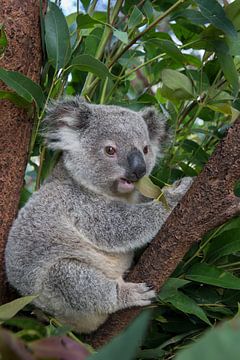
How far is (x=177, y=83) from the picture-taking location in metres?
2.71

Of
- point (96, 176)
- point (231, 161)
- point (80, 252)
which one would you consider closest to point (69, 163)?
point (96, 176)

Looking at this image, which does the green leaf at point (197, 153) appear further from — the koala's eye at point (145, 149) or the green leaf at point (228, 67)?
the green leaf at point (228, 67)

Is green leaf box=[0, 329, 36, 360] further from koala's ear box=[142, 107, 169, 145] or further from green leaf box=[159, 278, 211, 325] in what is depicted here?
koala's ear box=[142, 107, 169, 145]

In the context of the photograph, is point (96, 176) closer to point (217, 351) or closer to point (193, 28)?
point (193, 28)

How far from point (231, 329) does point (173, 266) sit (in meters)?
1.76

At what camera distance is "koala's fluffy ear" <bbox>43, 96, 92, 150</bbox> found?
125 inches

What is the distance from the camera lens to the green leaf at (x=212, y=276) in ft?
7.84

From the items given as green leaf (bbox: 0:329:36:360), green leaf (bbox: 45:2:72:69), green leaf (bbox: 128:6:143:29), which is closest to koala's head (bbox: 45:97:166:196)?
green leaf (bbox: 45:2:72:69)

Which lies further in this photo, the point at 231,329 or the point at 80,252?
the point at 80,252

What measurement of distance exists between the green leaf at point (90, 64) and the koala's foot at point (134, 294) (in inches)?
41.2

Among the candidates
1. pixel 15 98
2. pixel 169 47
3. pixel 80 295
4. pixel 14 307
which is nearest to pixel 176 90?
pixel 169 47

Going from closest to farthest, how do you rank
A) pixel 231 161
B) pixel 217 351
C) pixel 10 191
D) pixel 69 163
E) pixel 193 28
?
pixel 217 351
pixel 231 161
pixel 10 191
pixel 193 28
pixel 69 163

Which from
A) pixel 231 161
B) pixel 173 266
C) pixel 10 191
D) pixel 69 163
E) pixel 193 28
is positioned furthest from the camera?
pixel 69 163

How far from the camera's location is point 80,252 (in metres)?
2.86
